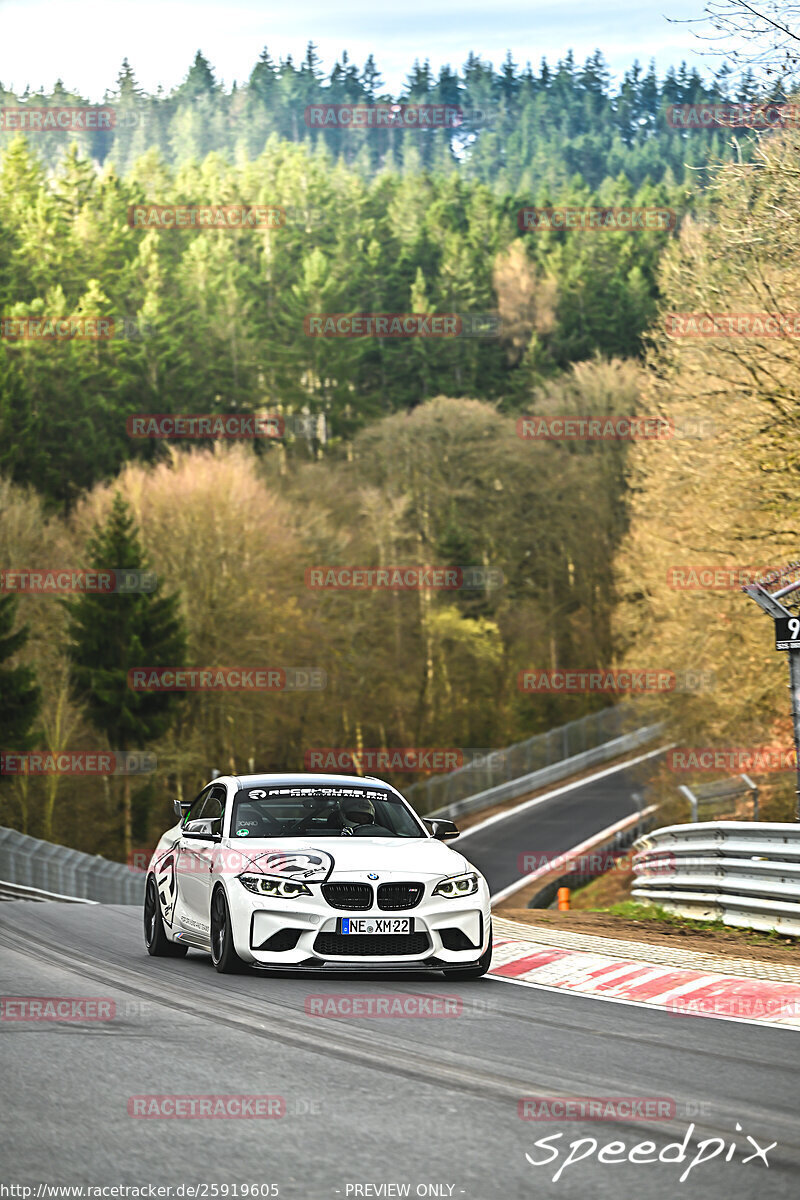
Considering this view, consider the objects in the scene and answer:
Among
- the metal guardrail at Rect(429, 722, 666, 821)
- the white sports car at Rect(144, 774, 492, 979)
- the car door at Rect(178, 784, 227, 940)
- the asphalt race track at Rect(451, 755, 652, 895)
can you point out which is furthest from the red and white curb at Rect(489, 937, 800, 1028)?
the metal guardrail at Rect(429, 722, 666, 821)

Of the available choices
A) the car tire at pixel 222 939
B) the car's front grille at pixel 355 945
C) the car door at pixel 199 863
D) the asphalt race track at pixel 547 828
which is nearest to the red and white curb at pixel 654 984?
the car's front grille at pixel 355 945

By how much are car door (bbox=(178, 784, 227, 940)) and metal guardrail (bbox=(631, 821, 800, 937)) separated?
4.98 meters

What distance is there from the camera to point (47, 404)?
273ft

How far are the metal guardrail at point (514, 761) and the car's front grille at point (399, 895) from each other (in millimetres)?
42399

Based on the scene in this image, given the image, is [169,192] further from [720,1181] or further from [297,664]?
[720,1181]

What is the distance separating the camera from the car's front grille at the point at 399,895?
10.9m

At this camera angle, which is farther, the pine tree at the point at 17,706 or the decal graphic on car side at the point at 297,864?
the pine tree at the point at 17,706

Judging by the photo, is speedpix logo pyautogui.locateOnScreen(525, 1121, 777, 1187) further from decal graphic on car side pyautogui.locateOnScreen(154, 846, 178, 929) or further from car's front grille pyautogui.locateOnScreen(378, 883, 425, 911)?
decal graphic on car side pyautogui.locateOnScreen(154, 846, 178, 929)

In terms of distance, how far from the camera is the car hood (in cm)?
1096

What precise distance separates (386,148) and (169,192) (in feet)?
255

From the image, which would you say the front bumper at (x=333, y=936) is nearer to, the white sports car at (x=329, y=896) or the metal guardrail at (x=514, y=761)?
the white sports car at (x=329, y=896)

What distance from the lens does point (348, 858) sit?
11109 mm

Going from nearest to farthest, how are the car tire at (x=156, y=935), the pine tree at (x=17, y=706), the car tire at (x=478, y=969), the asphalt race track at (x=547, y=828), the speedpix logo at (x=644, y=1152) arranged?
the speedpix logo at (x=644, y=1152) → the car tire at (x=478, y=969) → the car tire at (x=156, y=935) → the asphalt race track at (x=547, y=828) → the pine tree at (x=17, y=706)

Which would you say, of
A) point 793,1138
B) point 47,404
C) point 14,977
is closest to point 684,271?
point 14,977
